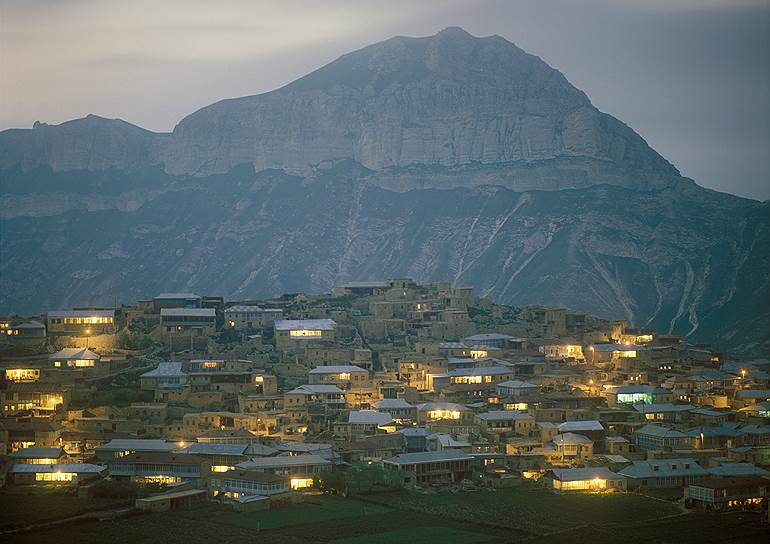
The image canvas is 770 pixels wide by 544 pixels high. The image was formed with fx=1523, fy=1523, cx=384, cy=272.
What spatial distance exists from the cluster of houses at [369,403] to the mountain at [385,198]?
48.1m

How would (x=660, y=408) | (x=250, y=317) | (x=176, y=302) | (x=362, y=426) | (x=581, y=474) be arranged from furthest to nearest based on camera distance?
1. (x=176, y=302)
2. (x=250, y=317)
3. (x=660, y=408)
4. (x=362, y=426)
5. (x=581, y=474)

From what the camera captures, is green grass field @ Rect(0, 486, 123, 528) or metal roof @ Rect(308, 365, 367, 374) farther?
metal roof @ Rect(308, 365, 367, 374)

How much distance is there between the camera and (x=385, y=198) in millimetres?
162500

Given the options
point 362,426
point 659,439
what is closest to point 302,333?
point 362,426

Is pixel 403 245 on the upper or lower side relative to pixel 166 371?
upper

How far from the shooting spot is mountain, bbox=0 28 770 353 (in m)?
138

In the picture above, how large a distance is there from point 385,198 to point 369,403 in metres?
95.5

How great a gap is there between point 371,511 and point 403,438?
8.85 metres

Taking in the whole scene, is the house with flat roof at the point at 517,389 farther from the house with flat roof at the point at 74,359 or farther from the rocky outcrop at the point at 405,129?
the rocky outcrop at the point at 405,129

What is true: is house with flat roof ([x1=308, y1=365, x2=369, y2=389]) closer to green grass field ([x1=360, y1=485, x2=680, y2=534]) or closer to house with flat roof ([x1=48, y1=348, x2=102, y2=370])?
house with flat roof ([x1=48, y1=348, x2=102, y2=370])

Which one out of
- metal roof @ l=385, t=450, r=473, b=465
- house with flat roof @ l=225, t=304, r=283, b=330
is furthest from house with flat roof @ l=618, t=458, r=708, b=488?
house with flat roof @ l=225, t=304, r=283, b=330

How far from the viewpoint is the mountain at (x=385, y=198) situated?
138 meters

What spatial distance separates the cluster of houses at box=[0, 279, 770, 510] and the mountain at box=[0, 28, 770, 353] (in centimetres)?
4809

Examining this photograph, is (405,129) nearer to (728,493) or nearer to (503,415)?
(503,415)
